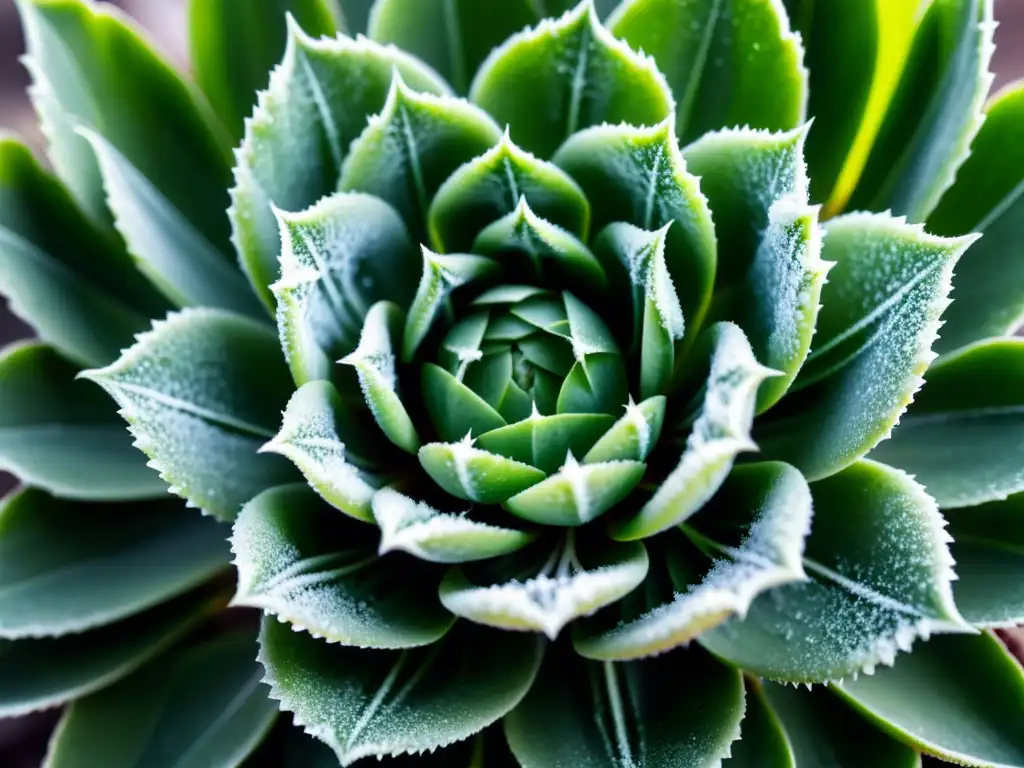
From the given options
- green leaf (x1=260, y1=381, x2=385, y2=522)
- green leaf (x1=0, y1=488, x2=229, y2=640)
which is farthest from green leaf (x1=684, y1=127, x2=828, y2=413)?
green leaf (x1=0, y1=488, x2=229, y2=640)

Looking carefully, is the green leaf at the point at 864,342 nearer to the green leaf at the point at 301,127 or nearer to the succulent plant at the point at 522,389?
the succulent plant at the point at 522,389

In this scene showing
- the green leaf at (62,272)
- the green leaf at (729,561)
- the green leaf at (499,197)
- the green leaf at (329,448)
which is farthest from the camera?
the green leaf at (62,272)

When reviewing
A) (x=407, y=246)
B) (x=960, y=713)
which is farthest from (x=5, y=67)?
(x=960, y=713)

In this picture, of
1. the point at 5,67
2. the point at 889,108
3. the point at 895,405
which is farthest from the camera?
the point at 5,67

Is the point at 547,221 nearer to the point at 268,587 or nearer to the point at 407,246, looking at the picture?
the point at 407,246

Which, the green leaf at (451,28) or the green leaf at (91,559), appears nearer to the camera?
the green leaf at (91,559)

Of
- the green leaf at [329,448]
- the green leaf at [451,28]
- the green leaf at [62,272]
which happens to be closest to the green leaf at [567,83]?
the green leaf at [451,28]
